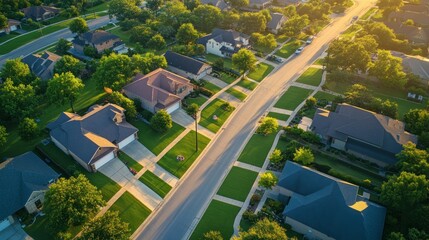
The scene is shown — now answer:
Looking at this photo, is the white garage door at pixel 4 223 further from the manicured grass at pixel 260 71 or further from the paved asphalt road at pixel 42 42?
the paved asphalt road at pixel 42 42

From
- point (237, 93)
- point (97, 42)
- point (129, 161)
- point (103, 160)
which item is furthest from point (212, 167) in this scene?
point (97, 42)

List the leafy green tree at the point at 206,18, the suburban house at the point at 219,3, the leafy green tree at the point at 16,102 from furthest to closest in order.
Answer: the suburban house at the point at 219,3 → the leafy green tree at the point at 206,18 → the leafy green tree at the point at 16,102

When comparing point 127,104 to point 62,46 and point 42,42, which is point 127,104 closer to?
point 62,46

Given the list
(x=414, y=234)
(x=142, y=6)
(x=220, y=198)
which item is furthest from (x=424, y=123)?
(x=142, y=6)

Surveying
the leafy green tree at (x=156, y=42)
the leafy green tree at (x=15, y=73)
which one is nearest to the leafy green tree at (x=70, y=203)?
the leafy green tree at (x=15, y=73)

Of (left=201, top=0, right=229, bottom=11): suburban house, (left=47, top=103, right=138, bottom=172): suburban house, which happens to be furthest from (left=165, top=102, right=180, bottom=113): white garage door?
(left=201, top=0, right=229, bottom=11): suburban house
